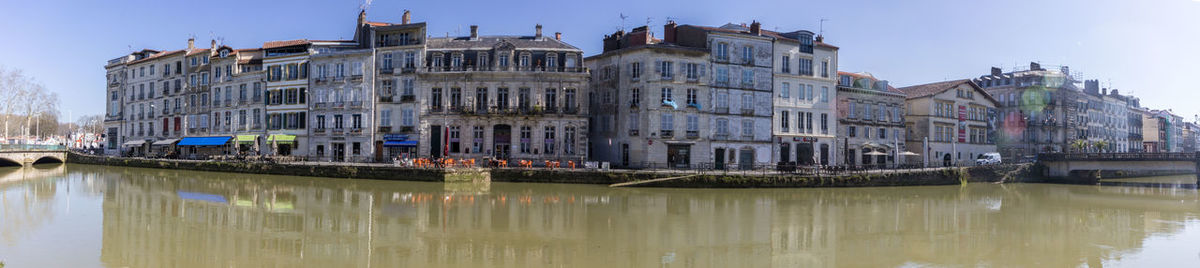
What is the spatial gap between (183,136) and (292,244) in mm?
51240

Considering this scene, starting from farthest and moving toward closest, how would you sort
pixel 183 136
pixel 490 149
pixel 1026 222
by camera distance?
pixel 183 136 → pixel 490 149 → pixel 1026 222

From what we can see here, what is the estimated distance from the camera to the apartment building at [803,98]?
46.1 metres

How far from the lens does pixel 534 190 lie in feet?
105

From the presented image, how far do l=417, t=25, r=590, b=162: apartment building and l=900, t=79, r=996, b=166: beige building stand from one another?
28.7 metres

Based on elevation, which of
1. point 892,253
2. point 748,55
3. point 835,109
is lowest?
point 892,253

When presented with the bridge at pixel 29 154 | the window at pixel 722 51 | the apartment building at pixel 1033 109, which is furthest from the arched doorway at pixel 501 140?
the apartment building at pixel 1033 109

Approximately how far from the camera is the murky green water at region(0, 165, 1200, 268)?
15023 millimetres

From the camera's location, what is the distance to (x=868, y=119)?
1989 inches

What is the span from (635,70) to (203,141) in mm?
37666

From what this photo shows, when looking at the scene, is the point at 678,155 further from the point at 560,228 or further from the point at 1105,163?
the point at 1105,163

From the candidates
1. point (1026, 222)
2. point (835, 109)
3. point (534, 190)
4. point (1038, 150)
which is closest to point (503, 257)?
point (534, 190)

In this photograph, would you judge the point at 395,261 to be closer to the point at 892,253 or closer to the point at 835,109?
the point at 892,253

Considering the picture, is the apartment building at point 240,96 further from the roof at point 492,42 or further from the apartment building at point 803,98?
the apartment building at point 803,98

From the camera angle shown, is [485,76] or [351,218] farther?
[485,76]
